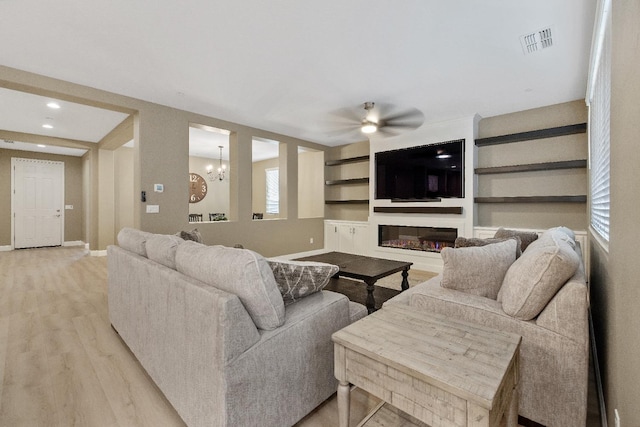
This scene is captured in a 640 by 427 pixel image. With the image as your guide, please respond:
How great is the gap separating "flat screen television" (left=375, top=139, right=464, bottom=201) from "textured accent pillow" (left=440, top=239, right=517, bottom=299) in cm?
308

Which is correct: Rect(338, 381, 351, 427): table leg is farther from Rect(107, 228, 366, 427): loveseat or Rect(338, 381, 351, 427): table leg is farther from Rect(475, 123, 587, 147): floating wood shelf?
Rect(475, 123, 587, 147): floating wood shelf

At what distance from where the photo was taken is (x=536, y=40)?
253 cm

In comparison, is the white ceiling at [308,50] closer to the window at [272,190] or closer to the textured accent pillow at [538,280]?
A: the textured accent pillow at [538,280]

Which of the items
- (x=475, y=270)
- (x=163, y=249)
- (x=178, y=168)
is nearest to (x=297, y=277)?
(x=163, y=249)

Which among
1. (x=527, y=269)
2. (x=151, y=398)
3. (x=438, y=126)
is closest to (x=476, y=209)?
(x=438, y=126)

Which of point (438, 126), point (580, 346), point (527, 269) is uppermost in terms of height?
→ point (438, 126)

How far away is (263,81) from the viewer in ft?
11.0

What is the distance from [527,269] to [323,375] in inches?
46.4

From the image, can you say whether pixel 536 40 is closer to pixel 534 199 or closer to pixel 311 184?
pixel 534 199

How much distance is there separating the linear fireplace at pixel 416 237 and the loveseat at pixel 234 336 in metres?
3.64

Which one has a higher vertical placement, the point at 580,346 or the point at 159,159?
the point at 159,159

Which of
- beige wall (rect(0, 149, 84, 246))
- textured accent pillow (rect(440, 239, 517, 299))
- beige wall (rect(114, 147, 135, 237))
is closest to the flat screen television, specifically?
textured accent pillow (rect(440, 239, 517, 299))

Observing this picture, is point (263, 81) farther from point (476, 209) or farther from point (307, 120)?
point (476, 209)

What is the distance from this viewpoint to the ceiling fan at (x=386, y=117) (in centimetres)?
411
